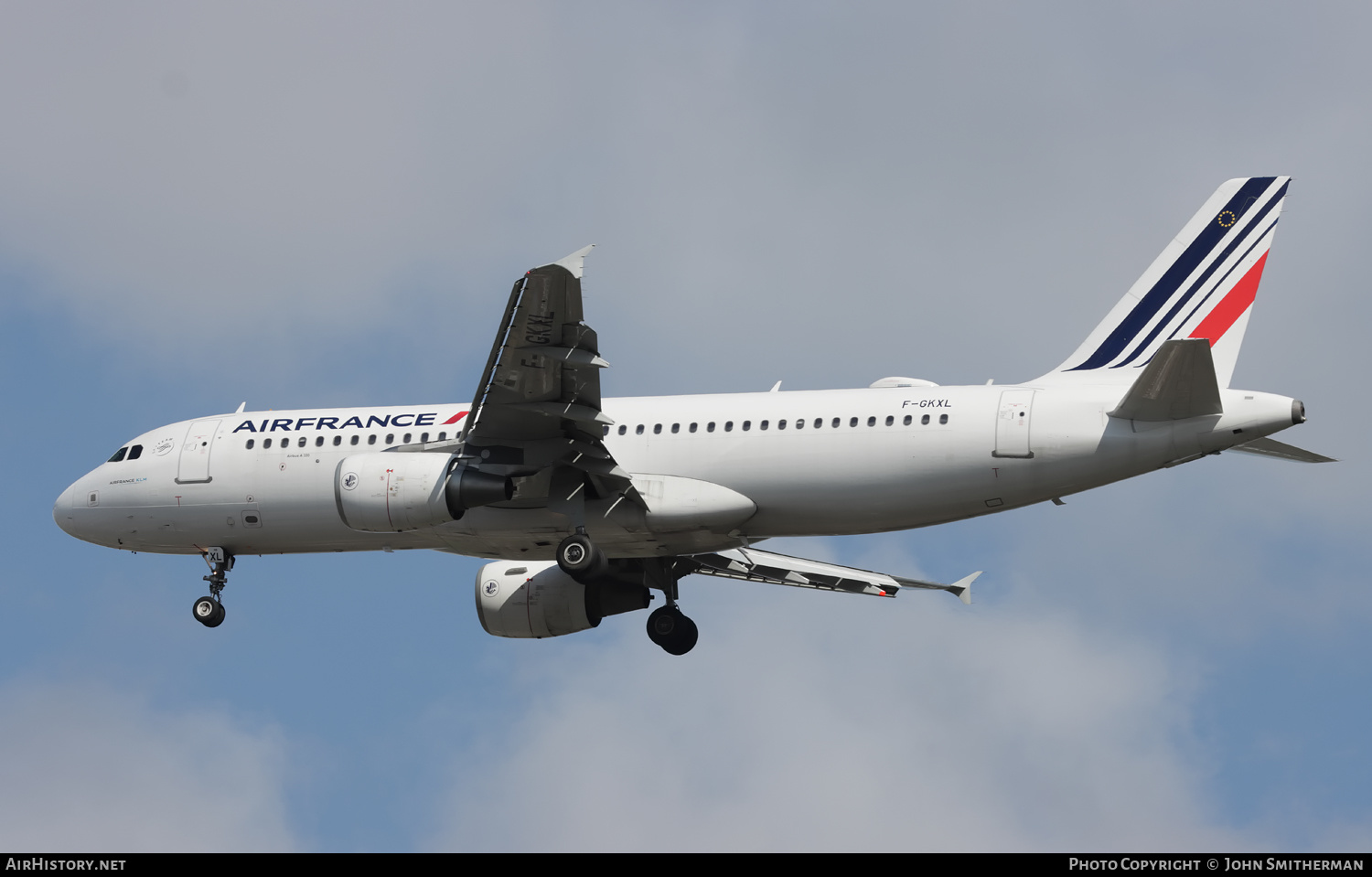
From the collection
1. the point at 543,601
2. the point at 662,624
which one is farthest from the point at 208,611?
the point at 662,624

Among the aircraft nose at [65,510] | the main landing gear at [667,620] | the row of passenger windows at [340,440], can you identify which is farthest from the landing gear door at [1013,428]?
the aircraft nose at [65,510]

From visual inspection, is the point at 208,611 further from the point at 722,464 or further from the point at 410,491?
the point at 722,464

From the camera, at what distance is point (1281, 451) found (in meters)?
27.5

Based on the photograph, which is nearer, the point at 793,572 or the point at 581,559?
the point at 581,559

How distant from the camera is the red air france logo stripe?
2850cm

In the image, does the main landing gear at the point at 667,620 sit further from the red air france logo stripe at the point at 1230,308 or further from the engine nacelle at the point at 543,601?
the red air france logo stripe at the point at 1230,308

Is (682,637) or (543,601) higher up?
(543,601)

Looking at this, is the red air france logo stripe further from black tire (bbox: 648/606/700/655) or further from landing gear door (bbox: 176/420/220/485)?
landing gear door (bbox: 176/420/220/485)

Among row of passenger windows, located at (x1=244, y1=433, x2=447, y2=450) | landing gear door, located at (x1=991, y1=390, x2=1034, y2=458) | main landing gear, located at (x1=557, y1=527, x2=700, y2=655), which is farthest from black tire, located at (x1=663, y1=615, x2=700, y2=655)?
landing gear door, located at (x1=991, y1=390, x2=1034, y2=458)

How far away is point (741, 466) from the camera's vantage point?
2850 centimetres

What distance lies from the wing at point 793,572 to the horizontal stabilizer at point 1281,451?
333 inches

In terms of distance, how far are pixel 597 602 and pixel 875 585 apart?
569cm

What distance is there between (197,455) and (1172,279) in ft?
58.2

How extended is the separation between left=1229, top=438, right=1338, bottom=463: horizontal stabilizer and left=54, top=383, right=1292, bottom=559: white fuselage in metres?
1.20
